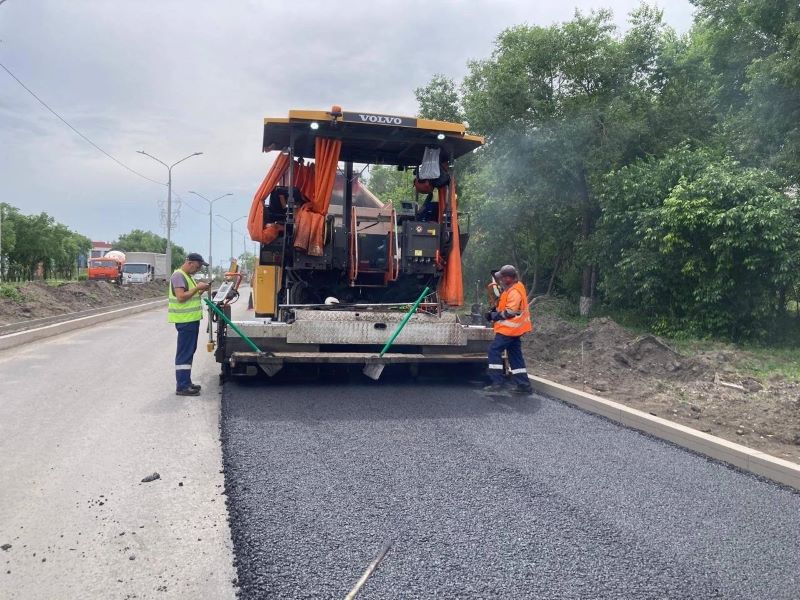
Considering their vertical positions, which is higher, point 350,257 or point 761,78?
point 761,78

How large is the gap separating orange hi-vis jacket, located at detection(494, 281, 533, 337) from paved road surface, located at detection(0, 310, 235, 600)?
2.97 metres

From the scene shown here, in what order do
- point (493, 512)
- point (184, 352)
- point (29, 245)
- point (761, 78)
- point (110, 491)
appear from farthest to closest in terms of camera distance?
point (29, 245) < point (761, 78) < point (184, 352) < point (110, 491) < point (493, 512)

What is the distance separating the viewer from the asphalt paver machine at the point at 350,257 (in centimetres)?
689

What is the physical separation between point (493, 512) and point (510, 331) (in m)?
3.35

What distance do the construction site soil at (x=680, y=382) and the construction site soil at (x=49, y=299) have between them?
1177 cm

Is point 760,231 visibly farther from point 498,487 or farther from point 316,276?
point 498,487

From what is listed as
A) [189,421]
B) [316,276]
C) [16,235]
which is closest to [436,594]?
[189,421]

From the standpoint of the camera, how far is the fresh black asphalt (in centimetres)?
302

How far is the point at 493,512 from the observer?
12.5 ft

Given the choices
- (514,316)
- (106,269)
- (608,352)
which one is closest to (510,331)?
(514,316)

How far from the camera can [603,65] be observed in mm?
15359

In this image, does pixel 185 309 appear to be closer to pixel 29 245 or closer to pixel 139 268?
pixel 139 268

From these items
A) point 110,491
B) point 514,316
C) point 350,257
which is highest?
point 350,257

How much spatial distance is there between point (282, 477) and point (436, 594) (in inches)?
67.7
